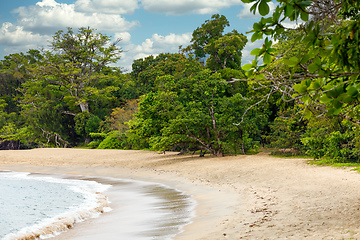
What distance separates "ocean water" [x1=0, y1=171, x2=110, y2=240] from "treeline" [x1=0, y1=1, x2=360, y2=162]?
4990 mm

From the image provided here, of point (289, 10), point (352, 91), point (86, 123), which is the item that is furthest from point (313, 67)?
point (86, 123)

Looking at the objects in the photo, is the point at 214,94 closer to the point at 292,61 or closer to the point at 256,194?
the point at 256,194

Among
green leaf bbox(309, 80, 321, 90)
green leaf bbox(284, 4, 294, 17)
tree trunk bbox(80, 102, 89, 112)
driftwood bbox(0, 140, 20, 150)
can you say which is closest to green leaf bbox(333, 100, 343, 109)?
green leaf bbox(309, 80, 321, 90)

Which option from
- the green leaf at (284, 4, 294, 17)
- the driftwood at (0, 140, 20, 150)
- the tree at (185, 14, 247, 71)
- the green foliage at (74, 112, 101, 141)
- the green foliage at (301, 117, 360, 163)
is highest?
the tree at (185, 14, 247, 71)

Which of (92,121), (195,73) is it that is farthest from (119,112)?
(195,73)

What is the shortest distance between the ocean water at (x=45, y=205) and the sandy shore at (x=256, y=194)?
3.10ft

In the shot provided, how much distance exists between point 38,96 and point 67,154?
15.4m

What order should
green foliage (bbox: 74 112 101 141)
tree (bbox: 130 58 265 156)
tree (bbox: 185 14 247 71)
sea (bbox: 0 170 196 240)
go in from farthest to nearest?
green foliage (bbox: 74 112 101 141), tree (bbox: 185 14 247 71), tree (bbox: 130 58 265 156), sea (bbox: 0 170 196 240)

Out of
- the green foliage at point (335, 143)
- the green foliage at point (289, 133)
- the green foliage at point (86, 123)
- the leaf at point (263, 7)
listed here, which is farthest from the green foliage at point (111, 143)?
the leaf at point (263, 7)

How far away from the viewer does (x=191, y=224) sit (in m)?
7.00

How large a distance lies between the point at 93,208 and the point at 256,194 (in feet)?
14.0

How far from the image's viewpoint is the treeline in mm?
3070

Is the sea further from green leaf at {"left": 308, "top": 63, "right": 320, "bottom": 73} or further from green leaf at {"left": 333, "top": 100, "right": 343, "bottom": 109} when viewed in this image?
green leaf at {"left": 308, "top": 63, "right": 320, "bottom": 73}

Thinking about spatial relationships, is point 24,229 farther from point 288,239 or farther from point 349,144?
point 349,144
